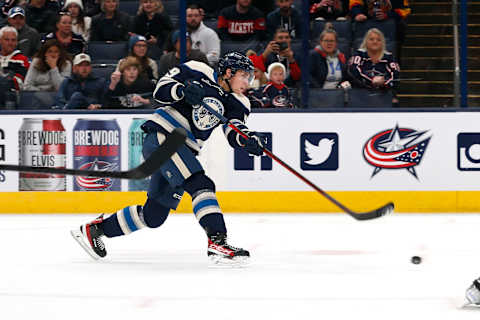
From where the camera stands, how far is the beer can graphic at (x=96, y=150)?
6422 millimetres

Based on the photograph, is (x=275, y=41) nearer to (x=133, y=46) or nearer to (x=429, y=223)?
(x=133, y=46)

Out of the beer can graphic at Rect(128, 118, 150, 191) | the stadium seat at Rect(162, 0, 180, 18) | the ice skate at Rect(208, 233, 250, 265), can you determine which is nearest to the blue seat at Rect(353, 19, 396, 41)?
the stadium seat at Rect(162, 0, 180, 18)

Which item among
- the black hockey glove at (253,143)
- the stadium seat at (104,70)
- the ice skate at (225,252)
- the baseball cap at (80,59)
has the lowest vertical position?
the ice skate at (225,252)

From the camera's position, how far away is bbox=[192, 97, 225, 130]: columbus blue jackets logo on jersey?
13.4ft

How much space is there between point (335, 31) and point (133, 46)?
1.53 m

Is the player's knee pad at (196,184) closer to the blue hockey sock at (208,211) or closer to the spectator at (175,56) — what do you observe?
the blue hockey sock at (208,211)

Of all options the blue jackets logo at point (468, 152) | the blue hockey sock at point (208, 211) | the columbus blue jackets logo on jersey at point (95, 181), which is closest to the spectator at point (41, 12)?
the columbus blue jackets logo on jersey at point (95, 181)

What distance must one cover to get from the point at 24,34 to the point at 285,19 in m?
2.04

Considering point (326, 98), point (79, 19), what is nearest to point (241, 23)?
point (326, 98)

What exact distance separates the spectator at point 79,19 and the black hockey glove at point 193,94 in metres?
3.21

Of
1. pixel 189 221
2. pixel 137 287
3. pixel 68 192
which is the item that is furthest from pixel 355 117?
pixel 137 287

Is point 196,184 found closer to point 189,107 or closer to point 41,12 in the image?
point 189,107

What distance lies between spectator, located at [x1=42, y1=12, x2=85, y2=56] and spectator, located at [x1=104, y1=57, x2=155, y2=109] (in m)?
0.49

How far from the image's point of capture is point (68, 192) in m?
6.45
